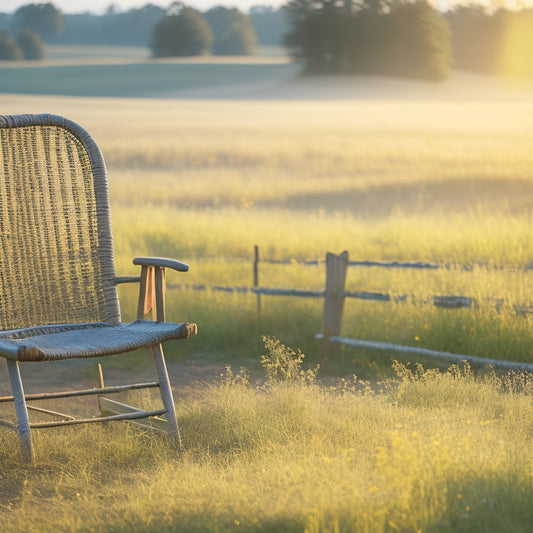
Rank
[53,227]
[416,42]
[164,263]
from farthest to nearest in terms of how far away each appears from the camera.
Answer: [416,42], [53,227], [164,263]

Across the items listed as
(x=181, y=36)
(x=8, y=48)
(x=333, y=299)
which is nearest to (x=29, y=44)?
(x=8, y=48)

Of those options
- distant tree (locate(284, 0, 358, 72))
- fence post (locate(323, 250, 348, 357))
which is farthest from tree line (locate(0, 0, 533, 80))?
fence post (locate(323, 250, 348, 357))

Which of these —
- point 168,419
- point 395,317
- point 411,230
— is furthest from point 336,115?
point 168,419

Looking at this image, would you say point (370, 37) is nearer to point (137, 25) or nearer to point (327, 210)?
point (137, 25)

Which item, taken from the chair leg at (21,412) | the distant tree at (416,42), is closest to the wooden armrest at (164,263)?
the chair leg at (21,412)

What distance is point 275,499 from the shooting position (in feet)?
8.00

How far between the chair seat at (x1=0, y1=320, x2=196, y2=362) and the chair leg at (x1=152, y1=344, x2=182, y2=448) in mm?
98

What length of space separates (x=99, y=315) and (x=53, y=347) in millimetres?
620

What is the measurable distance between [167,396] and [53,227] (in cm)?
97

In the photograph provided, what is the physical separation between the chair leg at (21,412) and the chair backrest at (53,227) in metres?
0.60

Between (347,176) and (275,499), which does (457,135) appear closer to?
(347,176)

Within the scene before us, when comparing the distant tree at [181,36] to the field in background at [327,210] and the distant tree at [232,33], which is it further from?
the field in background at [327,210]

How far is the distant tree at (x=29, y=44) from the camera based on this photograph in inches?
1912

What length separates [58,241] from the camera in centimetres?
370
